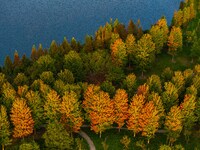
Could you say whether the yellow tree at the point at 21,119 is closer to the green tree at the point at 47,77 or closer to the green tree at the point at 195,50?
the green tree at the point at 47,77

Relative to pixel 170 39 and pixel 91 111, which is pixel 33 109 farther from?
pixel 170 39

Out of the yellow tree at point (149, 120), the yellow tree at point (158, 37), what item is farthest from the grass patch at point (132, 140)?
the yellow tree at point (158, 37)

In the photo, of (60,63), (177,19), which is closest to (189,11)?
(177,19)

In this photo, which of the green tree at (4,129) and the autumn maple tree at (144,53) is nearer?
the green tree at (4,129)

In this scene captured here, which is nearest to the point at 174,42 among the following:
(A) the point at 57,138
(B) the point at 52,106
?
(B) the point at 52,106

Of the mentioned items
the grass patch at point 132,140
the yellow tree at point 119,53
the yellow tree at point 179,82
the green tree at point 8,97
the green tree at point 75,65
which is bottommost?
the grass patch at point 132,140

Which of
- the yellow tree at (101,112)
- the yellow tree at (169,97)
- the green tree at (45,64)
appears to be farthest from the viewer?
the green tree at (45,64)

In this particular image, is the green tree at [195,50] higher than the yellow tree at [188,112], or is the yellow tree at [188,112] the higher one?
the green tree at [195,50]

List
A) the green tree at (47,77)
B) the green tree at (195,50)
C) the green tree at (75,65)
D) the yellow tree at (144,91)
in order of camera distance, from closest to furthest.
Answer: the yellow tree at (144,91) < the green tree at (47,77) < the green tree at (75,65) < the green tree at (195,50)
